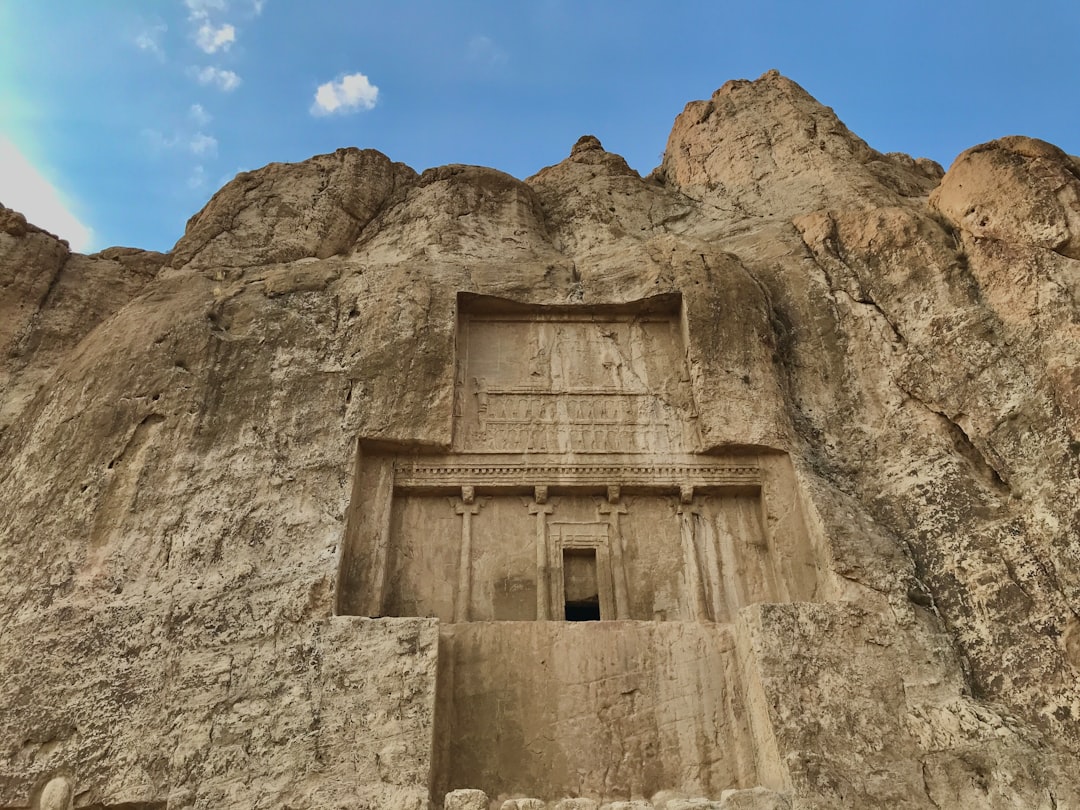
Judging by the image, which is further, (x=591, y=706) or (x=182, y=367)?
(x=182, y=367)

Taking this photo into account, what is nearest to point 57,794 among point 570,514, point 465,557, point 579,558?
point 465,557

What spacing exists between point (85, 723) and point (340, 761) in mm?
2092

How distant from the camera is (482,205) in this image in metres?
12.7

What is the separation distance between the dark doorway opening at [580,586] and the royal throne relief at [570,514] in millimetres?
14

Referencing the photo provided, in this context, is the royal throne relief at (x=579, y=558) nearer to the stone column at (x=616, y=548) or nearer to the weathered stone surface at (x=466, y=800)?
the stone column at (x=616, y=548)

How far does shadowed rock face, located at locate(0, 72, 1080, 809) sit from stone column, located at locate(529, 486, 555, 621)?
0.52ft

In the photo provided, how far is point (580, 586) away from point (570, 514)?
774 mm

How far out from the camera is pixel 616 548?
27.7 feet

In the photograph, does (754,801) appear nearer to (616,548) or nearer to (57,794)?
(616,548)

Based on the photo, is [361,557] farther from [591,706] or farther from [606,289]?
[606,289]

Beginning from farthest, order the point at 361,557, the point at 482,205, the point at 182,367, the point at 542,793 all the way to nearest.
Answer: the point at 482,205, the point at 182,367, the point at 361,557, the point at 542,793

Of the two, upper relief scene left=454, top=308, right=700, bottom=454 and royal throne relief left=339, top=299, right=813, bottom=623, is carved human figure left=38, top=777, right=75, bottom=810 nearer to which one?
royal throne relief left=339, top=299, right=813, bottom=623

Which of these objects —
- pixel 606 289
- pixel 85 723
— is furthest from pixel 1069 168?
pixel 85 723

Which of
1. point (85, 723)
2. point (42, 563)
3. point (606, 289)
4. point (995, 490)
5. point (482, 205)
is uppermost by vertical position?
point (482, 205)
